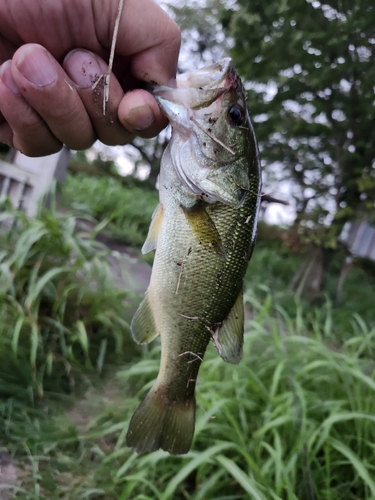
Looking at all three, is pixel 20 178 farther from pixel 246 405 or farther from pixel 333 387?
pixel 333 387

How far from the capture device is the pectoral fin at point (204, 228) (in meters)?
1.18

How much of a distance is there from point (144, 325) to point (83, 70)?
0.81 m

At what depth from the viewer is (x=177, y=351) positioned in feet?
4.27

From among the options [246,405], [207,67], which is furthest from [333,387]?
[207,67]

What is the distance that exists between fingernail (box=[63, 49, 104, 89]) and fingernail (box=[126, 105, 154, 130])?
6.1 inches

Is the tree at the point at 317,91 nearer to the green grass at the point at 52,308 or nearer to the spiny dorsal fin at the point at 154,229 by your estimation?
the green grass at the point at 52,308

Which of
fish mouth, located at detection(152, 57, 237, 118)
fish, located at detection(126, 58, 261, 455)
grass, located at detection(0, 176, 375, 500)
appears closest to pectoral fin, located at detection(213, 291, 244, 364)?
fish, located at detection(126, 58, 261, 455)

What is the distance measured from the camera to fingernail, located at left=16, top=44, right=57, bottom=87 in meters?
1.05

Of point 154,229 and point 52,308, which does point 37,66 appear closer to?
point 154,229

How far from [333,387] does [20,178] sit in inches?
120

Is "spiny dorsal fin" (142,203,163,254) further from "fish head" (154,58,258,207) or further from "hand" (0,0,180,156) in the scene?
"hand" (0,0,180,156)

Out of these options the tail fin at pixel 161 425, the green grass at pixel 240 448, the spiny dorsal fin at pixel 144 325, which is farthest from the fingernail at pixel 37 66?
the green grass at pixel 240 448

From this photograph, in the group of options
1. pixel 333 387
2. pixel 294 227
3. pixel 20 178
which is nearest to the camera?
pixel 333 387

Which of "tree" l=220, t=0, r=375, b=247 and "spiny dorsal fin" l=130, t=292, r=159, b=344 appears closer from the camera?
Result: "spiny dorsal fin" l=130, t=292, r=159, b=344
